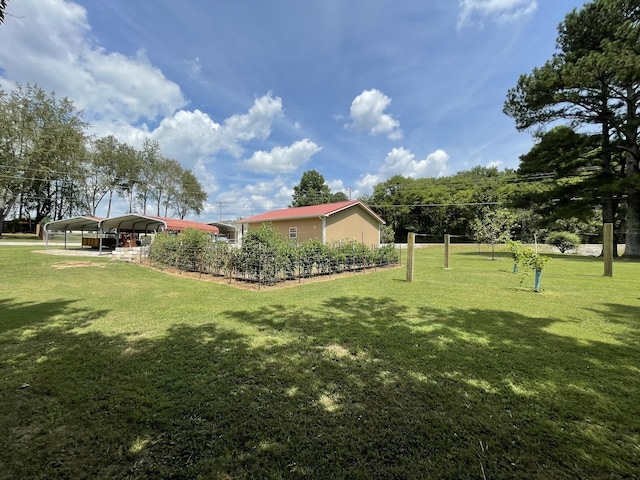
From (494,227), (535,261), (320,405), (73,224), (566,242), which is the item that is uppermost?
(494,227)

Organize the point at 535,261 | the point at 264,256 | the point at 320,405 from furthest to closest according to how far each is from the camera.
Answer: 1. the point at 264,256
2. the point at 535,261
3. the point at 320,405

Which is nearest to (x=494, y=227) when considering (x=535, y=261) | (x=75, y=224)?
(x=535, y=261)

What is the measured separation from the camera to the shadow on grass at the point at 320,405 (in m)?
1.96

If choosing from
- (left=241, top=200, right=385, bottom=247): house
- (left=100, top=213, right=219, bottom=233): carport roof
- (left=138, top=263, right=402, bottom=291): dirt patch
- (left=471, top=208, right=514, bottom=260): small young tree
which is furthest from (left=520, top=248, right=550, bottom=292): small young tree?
(left=100, top=213, right=219, bottom=233): carport roof

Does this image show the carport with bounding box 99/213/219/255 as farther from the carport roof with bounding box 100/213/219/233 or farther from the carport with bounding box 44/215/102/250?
the carport with bounding box 44/215/102/250

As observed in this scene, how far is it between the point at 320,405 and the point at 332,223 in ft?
57.7

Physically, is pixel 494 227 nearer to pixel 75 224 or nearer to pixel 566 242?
pixel 566 242

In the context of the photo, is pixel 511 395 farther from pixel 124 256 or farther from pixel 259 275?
pixel 124 256

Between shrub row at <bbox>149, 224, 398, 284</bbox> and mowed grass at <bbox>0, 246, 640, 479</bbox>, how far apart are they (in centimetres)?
361

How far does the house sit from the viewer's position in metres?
19.7

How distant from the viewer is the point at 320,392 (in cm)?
285

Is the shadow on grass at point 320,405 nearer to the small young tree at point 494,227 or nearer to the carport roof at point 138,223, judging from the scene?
the small young tree at point 494,227

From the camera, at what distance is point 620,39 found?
15414mm

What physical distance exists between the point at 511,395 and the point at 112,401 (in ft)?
12.2
